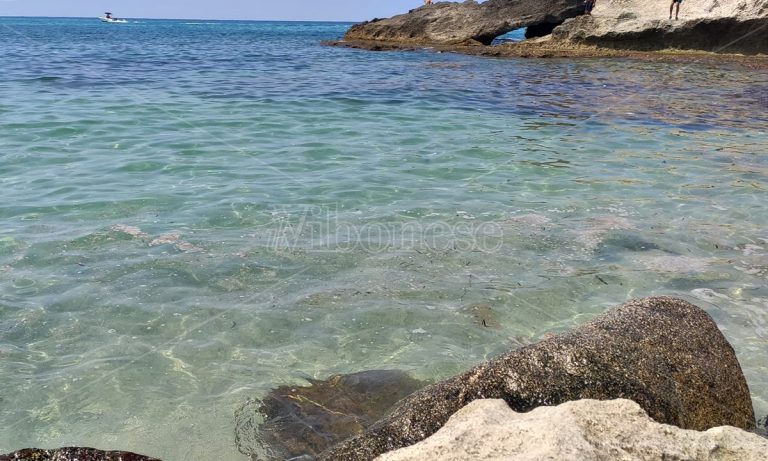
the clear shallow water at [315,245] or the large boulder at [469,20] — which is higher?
the large boulder at [469,20]

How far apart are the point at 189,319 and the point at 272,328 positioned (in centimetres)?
66

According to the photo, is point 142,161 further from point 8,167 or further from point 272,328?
point 272,328

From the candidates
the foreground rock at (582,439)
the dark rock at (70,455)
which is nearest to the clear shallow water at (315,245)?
the dark rock at (70,455)

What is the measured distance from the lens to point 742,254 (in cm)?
616

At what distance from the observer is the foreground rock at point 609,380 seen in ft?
8.93

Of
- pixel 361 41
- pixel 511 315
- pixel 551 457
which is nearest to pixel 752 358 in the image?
pixel 511 315

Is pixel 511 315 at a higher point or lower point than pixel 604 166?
lower

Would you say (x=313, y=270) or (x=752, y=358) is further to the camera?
(x=313, y=270)

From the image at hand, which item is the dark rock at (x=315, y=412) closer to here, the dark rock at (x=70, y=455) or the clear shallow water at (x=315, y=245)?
the clear shallow water at (x=315, y=245)

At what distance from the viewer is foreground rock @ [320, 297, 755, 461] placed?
272cm

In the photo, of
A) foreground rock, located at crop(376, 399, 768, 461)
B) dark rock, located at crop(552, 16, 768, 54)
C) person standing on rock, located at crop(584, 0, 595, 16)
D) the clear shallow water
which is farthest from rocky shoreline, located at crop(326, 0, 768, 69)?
foreground rock, located at crop(376, 399, 768, 461)

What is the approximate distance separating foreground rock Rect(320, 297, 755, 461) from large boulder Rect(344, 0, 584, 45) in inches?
1225

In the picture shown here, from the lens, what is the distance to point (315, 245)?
6383 millimetres

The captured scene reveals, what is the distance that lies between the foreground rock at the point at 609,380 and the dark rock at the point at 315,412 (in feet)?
2.15
